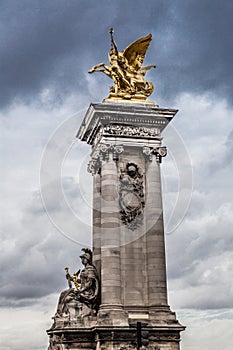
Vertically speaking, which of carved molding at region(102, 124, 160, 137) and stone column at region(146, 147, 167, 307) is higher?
carved molding at region(102, 124, 160, 137)

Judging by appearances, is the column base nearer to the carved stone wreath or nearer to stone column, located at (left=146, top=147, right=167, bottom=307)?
stone column, located at (left=146, top=147, right=167, bottom=307)

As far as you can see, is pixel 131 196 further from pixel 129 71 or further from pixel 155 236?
pixel 129 71

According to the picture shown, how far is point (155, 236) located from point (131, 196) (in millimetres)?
2775

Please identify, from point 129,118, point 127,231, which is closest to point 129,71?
point 129,118

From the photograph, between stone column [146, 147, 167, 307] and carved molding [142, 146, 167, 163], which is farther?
carved molding [142, 146, 167, 163]

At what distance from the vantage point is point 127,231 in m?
33.1

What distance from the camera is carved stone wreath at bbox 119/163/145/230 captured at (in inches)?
1307

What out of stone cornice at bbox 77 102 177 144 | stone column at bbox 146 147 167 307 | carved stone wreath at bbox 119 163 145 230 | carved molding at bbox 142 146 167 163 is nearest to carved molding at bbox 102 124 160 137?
stone cornice at bbox 77 102 177 144

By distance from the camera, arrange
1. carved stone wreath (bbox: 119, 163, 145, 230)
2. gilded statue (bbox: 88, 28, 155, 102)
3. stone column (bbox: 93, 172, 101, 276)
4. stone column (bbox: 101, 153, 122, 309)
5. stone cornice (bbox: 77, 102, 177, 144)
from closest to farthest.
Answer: stone column (bbox: 101, 153, 122, 309) < carved stone wreath (bbox: 119, 163, 145, 230) < stone column (bbox: 93, 172, 101, 276) < stone cornice (bbox: 77, 102, 177, 144) < gilded statue (bbox: 88, 28, 155, 102)

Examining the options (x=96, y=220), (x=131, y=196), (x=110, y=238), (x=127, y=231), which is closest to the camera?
(x=110, y=238)

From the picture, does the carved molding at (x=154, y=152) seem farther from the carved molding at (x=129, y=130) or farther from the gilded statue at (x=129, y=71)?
the gilded statue at (x=129, y=71)

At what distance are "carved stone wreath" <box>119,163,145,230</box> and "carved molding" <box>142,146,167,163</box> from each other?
963 millimetres

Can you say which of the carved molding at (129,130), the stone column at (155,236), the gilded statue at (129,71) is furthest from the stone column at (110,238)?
the gilded statue at (129,71)

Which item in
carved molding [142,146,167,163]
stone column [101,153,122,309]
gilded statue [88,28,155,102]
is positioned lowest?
stone column [101,153,122,309]
